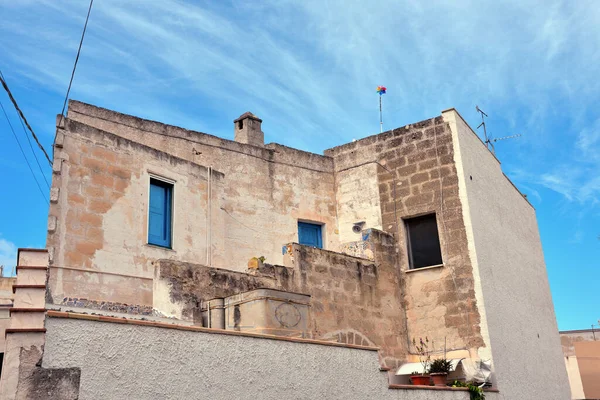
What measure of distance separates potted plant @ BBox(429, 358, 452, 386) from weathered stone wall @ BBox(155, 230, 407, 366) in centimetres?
131

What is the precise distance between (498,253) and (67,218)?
368 inches

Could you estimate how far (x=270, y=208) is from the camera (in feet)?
46.2

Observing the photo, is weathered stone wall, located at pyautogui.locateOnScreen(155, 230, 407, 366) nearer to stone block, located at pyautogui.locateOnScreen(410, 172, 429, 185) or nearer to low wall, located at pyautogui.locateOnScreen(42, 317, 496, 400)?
stone block, located at pyautogui.locateOnScreen(410, 172, 429, 185)

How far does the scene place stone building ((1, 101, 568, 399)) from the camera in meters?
9.72

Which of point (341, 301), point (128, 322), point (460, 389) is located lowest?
point (460, 389)

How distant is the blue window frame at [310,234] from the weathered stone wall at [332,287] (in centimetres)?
204

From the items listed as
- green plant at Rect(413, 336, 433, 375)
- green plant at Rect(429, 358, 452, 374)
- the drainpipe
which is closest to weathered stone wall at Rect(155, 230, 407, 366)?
green plant at Rect(413, 336, 433, 375)

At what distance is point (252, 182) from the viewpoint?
45.6 feet

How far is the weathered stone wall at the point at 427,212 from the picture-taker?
Answer: 12.6m

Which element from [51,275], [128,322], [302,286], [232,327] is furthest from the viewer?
[302,286]

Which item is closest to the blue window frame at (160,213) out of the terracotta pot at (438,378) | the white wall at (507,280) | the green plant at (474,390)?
the terracotta pot at (438,378)

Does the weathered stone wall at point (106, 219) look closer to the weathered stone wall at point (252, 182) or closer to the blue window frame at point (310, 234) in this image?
the weathered stone wall at point (252, 182)

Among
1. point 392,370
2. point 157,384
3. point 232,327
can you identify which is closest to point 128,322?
point 157,384

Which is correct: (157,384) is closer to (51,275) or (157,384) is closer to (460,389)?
(51,275)
